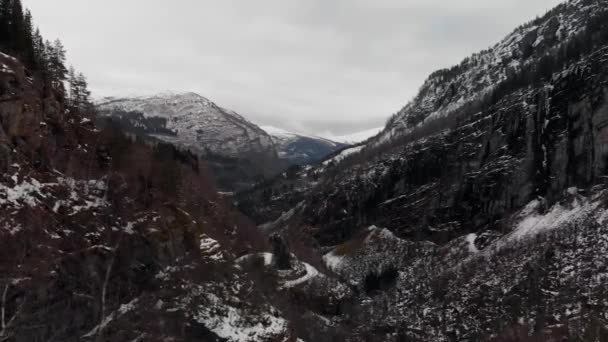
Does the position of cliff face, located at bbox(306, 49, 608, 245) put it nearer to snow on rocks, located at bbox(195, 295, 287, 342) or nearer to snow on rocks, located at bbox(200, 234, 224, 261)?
snow on rocks, located at bbox(200, 234, 224, 261)

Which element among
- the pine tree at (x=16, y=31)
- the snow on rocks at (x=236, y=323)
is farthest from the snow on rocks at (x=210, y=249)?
the pine tree at (x=16, y=31)

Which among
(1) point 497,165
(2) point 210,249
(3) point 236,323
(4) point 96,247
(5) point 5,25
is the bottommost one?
(3) point 236,323

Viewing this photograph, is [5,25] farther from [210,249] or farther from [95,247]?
[210,249]

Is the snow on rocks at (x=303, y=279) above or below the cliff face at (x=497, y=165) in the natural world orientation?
below

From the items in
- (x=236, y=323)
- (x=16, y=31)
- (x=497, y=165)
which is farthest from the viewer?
(x=497, y=165)

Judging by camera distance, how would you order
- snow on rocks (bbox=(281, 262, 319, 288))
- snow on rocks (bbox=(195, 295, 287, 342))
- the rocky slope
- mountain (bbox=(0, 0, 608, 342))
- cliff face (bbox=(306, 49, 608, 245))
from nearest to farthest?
1. the rocky slope
2. mountain (bbox=(0, 0, 608, 342))
3. snow on rocks (bbox=(195, 295, 287, 342))
4. snow on rocks (bbox=(281, 262, 319, 288))
5. cliff face (bbox=(306, 49, 608, 245))

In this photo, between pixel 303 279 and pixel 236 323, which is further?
pixel 303 279

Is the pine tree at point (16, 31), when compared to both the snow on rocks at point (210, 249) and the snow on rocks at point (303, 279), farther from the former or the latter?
the snow on rocks at point (303, 279)

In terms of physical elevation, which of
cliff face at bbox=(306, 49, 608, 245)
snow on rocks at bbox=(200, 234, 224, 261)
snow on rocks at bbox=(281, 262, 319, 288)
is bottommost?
snow on rocks at bbox=(281, 262, 319, 288)

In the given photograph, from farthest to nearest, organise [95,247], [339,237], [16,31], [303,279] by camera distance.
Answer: [339,237] < [303,279] < [16,31] < [95,247]

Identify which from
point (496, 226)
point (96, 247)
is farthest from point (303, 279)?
point (496, 226)

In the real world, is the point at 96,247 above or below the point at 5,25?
below

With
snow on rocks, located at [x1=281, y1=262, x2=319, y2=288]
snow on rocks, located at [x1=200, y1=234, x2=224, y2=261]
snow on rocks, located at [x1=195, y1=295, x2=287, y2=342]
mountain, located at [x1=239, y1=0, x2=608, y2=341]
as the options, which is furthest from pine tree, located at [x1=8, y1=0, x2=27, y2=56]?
mountain, located at [x1=239, y1=0, x2=608, y2=341]
